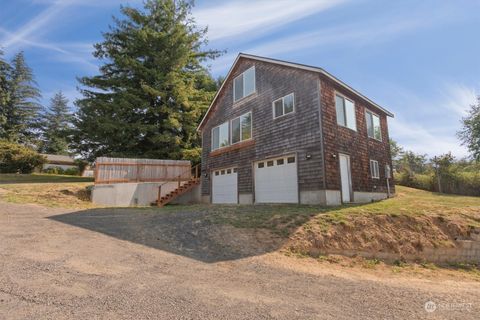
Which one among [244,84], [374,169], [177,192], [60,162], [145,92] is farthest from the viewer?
[60,162]

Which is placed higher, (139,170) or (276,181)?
(139,170)

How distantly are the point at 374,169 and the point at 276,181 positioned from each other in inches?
238

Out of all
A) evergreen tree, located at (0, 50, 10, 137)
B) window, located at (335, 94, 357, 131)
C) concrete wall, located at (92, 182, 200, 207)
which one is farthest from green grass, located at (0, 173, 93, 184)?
window, located at (335, 94, 357, 131)

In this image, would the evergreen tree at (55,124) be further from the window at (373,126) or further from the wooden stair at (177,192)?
the window at (373,126)

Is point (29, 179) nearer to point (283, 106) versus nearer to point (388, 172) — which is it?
point (283, 106)

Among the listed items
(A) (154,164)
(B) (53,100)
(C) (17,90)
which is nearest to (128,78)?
(A) (154,164)

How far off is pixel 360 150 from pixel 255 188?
5.90m

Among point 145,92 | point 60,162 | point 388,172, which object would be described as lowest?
point 388,172

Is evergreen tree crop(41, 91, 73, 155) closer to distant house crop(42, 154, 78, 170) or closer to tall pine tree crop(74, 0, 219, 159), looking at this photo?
distant house crop(42, 154, 78, 170)

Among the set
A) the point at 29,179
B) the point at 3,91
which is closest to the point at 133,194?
the point at 29,179

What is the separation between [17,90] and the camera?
4097 cm

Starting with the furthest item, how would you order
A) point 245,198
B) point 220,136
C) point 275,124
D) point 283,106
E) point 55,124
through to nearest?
point 55,124 < point 220,136 < point 245,198 < point 275,124 < point 283,106

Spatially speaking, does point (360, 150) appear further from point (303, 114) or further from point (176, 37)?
point (176, 37)

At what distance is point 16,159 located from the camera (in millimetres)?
26547
